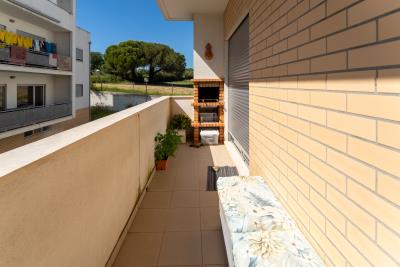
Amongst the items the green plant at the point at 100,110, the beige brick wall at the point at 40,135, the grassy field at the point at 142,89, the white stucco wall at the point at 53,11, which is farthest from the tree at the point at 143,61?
the white stucco wall at the point at 53,11

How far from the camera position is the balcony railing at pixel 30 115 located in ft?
30.7

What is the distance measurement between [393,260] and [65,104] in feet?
46.1

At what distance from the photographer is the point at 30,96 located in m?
11.5

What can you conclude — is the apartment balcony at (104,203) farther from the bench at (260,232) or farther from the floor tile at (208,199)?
the bench at (260,232)

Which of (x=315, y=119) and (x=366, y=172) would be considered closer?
(x=366, y=172)

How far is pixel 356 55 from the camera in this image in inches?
47.7

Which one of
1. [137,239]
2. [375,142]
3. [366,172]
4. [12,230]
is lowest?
[137,239]

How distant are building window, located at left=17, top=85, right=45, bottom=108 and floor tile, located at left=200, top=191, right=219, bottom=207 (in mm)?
9616

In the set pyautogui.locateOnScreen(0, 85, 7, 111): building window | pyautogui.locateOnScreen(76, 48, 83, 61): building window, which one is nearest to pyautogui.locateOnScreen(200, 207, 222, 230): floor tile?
pyautogui.locateOnScreen(0, 85, 7, 111): building window

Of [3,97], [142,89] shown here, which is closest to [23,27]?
[3,97]

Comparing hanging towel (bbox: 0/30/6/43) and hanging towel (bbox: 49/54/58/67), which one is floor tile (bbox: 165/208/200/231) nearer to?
hanging towel (bbox: 0/30/6/43)

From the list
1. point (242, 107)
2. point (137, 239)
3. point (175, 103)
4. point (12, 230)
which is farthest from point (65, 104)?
point (12, 230)

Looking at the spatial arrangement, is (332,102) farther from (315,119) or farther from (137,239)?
(137,239)

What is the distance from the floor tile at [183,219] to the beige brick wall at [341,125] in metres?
1.19
